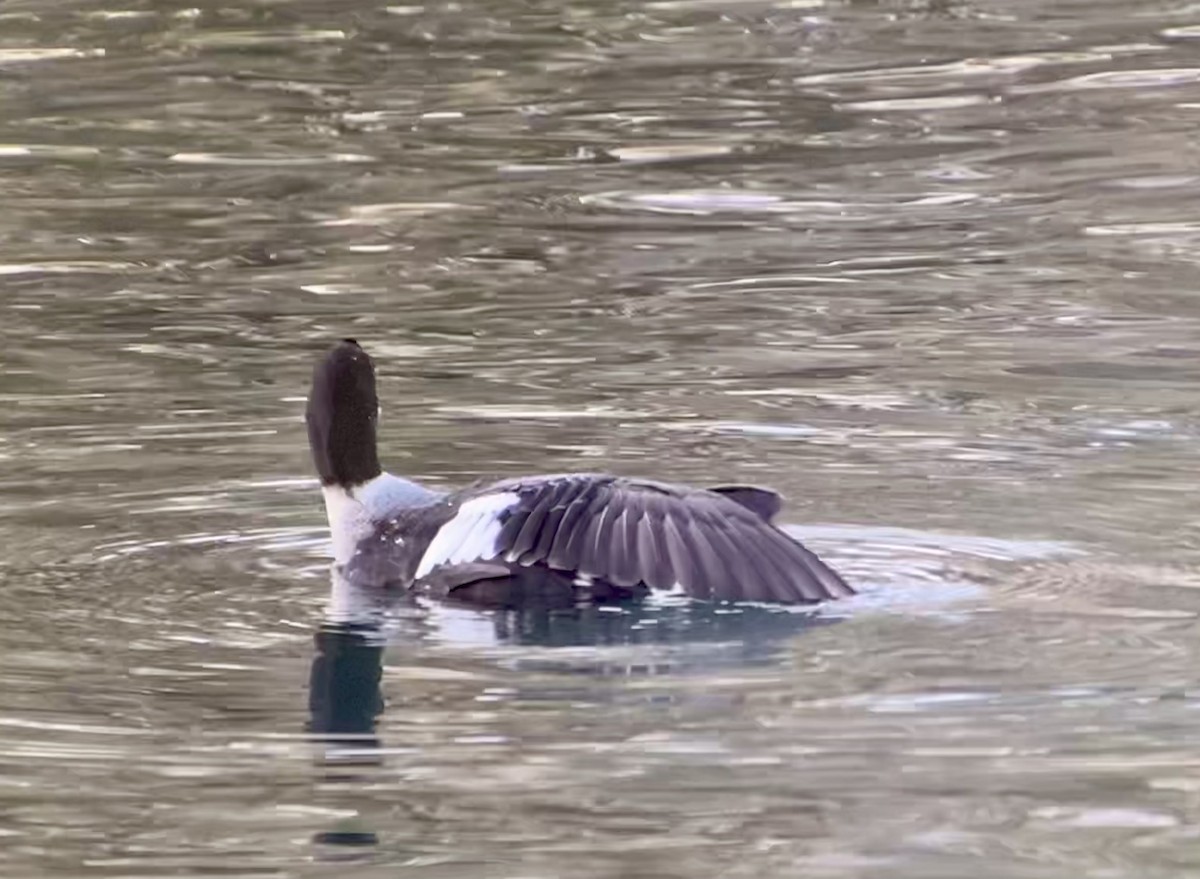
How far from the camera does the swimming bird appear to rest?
7973 mm

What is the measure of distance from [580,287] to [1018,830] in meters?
7.34

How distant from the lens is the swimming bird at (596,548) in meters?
7.97

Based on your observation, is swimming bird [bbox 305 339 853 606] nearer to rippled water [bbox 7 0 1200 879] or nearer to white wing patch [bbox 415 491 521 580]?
white wing patch [bbox 415 491 521 580]

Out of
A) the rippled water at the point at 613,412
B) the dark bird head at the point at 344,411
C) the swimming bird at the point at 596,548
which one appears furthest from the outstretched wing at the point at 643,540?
the dark bird head at the point at 344,411

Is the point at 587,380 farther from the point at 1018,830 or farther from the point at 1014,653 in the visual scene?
the point at 1018,830

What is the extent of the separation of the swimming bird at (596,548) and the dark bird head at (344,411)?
41cm

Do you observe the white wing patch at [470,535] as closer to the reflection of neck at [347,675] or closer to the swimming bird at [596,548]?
the swimming bird at [596,548]

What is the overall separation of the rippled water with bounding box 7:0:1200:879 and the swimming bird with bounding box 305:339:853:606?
0.14 metres

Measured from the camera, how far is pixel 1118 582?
8109 mm

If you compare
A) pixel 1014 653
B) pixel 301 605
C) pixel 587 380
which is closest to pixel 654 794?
pixel 1014 653

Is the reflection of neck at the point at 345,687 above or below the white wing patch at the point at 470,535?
below

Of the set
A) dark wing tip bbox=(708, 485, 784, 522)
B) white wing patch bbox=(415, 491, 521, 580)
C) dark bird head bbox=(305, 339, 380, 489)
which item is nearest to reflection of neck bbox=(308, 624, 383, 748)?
white wing patch bbox=(415, 491, 521, 580)

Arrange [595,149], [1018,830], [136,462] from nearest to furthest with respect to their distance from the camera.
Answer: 1. [1018,830]
2. [136,462]
3. [595,149]

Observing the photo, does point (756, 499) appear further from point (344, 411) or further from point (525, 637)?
point (344, 411)
